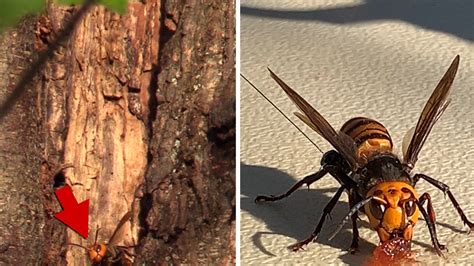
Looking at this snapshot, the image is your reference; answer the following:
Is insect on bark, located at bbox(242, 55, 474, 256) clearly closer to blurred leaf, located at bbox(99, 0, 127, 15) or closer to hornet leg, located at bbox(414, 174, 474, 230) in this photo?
hornet leg, located at bbox(414, 174, 474, 230)

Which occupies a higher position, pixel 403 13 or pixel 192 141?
pixel 403 13

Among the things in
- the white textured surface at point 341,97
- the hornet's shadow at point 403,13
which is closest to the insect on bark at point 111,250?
the white textured surface at point 341,97

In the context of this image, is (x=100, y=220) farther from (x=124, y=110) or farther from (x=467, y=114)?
(x=467, y=114)

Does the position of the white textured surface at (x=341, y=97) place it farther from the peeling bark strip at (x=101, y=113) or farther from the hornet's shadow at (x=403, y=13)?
the peeling bark strip at (x=101, y=113)

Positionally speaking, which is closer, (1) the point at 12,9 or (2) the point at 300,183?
(1) the point at 12,9

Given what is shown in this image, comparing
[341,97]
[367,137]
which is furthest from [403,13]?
[367,137]

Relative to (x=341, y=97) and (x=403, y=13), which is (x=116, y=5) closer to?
(x=341, y=97)
